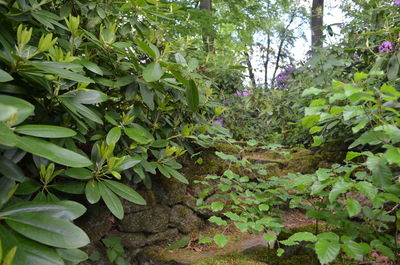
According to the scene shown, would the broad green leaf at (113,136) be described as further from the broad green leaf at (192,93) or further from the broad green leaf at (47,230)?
the broad green leaf at (47,230)

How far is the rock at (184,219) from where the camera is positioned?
2125mm

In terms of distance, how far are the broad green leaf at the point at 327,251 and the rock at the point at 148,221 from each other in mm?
1199

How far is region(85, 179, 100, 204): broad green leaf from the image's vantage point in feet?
3.79

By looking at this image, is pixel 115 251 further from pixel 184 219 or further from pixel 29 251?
pixel 29 251

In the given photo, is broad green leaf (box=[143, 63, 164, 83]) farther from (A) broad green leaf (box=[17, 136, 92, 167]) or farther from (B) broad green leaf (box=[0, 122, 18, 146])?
(B) broad green leaf (box=[0, 122, 18, 146])

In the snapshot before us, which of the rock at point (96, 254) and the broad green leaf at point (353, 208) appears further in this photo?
the rock at point (96, 254)

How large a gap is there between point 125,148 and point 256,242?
3.81 ft

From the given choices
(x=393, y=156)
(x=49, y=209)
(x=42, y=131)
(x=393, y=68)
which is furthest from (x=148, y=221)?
(x=393, y=68)

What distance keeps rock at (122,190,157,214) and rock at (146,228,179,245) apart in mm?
210

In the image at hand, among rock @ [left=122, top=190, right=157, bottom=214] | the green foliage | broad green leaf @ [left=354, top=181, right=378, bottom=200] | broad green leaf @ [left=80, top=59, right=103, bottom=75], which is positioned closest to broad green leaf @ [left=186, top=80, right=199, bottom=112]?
the green foliage

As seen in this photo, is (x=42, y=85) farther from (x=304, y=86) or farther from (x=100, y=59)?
(x=304, y=86)

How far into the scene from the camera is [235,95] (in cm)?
455

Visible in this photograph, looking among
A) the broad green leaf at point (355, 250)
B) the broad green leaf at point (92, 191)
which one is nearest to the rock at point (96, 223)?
the broad green leaf at point (92, 191)

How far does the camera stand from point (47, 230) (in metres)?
0.73
